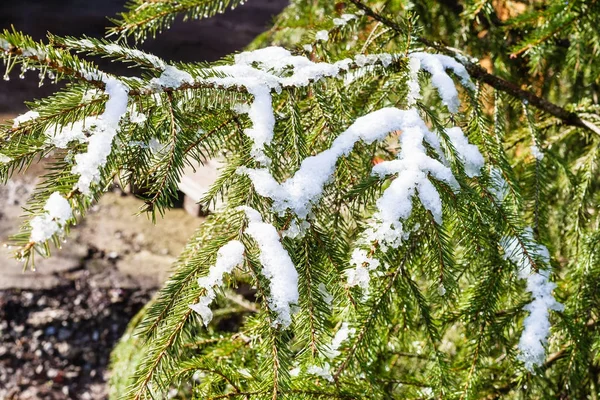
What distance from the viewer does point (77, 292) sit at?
3951 millimetres

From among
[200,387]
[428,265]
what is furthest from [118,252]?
[428,265]

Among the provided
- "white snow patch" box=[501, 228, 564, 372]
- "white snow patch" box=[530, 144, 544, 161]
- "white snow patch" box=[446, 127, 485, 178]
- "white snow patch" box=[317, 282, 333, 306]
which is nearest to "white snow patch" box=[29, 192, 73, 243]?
"white snow patch" box=[317, 282, 333, 306]

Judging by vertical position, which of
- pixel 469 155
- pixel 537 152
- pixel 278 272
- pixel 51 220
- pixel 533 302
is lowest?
pixel 51 220

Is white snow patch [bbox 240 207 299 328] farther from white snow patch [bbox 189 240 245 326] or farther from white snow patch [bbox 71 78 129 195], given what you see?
white snow patch [bbox 71 78 129 195]

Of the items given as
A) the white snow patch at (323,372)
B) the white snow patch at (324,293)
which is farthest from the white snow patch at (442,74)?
the white snow patch at (323,372)

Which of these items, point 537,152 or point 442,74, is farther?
point 537,152

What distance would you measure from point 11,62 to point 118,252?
402cm

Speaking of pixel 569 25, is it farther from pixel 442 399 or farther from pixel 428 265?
pixel 442 399

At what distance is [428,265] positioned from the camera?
1.01 m

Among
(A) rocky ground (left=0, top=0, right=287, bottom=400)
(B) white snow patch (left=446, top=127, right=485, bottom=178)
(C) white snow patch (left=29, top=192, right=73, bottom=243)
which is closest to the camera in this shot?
(C) white snow patch (left=29, top=192, right=73, bottom=243)

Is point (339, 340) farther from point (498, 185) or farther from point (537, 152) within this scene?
point (537, 152)

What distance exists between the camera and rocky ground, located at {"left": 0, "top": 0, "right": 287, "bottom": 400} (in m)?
3.43

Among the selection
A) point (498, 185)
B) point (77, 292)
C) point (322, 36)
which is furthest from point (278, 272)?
point (77, 292)

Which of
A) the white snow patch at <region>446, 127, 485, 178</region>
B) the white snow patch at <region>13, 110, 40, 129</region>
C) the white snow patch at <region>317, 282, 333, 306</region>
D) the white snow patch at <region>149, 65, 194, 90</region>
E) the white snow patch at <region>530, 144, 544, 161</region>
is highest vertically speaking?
the white snow patch at <region>530, 144, 544, 161</region>
